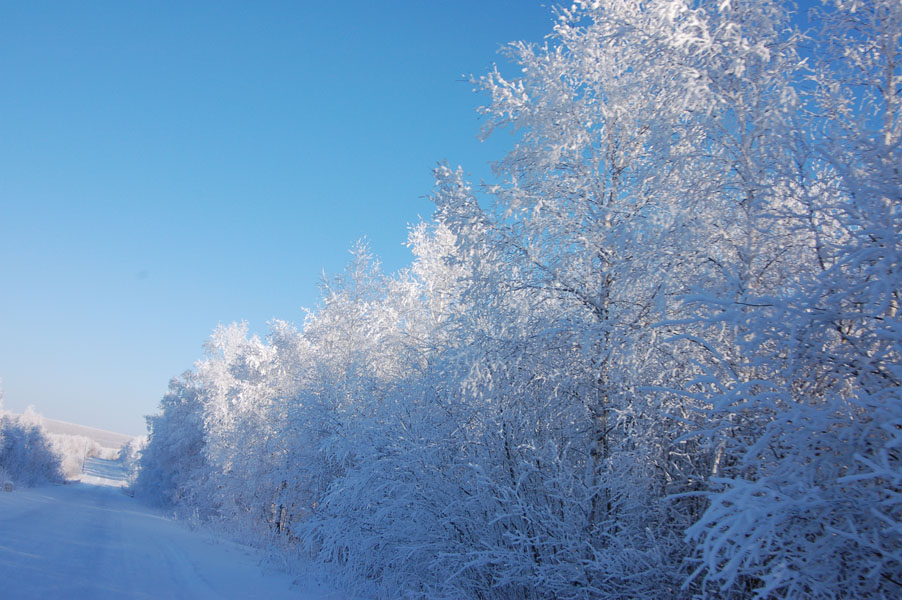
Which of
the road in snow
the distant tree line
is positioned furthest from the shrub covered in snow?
the distant tree line

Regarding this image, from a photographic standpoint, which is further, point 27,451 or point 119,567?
point 27,451

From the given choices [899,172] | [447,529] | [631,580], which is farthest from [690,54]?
[447,529]

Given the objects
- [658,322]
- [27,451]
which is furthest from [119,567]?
[27,451]

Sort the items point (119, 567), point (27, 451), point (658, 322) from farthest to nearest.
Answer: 1. point (27, 451)
2. point (119, 567)
3. point (658, 322)

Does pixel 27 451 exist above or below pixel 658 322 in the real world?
below

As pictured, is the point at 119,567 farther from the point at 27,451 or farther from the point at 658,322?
the point at 27,451

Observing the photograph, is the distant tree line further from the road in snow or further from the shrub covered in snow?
the shrub covered in snow

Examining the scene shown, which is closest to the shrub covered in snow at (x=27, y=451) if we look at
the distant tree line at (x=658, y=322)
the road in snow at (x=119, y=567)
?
the road in snow at (x=119, y=567)

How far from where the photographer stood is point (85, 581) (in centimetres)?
579

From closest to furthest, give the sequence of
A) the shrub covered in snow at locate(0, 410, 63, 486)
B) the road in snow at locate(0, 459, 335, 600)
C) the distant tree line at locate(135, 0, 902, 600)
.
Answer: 1. the distant tree line at locate(135, 0, 902, 600)
2. the road in snow at locate(0, 459, 335, 600)
3. the shrub covered in snow at locate(0, 410, 63, 486)

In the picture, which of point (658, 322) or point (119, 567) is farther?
point (119, 567)

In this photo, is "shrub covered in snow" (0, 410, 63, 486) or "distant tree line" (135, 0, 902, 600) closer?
→ "distant tree line" (135, 0, 902, 600)

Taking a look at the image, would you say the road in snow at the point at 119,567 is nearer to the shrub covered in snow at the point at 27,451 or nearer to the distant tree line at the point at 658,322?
the distant tree line at the point at 658,322

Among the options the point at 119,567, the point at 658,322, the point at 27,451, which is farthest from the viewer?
the point at 27,451
